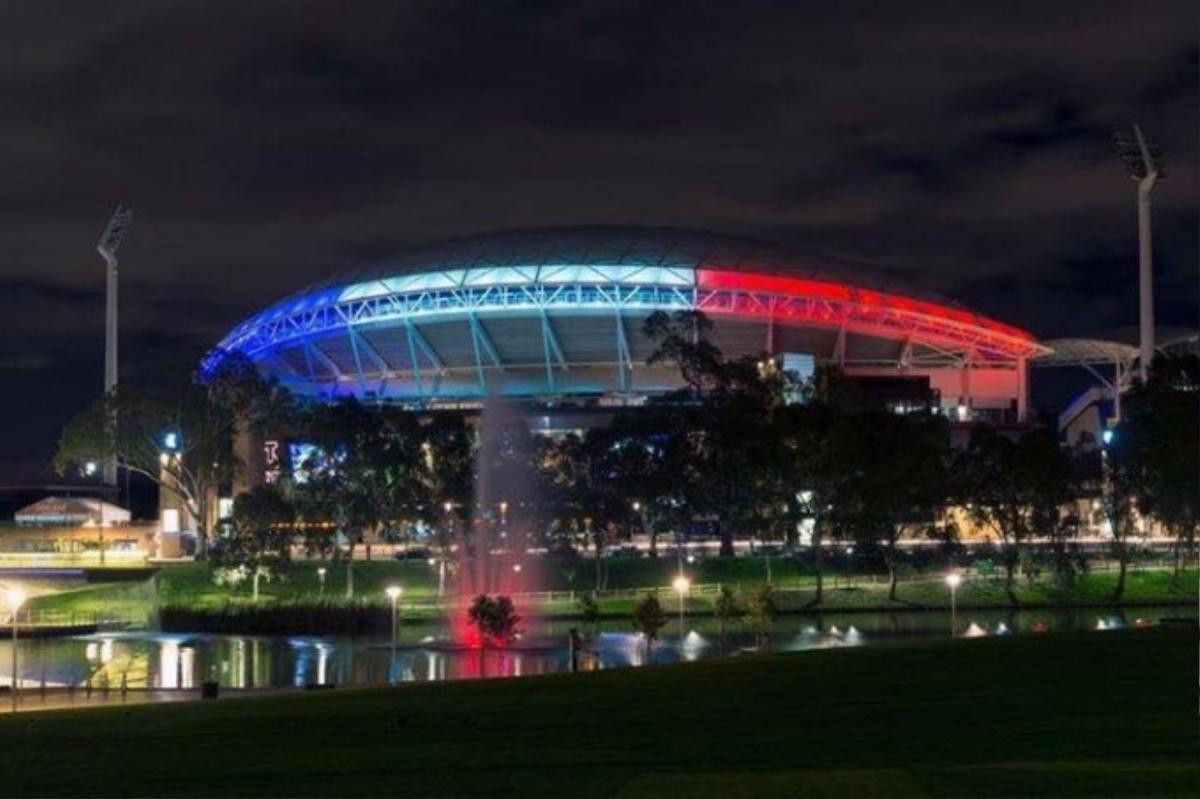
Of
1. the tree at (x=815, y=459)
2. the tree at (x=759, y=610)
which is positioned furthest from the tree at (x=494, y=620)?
the tree at (x=815, y=459)

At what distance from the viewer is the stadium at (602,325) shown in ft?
413

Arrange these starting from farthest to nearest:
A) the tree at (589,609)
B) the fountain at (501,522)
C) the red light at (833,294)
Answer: the red light at (833,294)
the fountain at (501,522)
the tree at (589,609)

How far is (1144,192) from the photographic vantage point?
129750mm

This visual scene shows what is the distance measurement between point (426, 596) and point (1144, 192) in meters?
76.4

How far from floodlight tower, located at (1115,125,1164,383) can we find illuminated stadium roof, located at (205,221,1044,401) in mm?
9939

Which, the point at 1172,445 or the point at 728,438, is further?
the point at 728,438

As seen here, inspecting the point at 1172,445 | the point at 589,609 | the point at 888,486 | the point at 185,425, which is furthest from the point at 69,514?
the point at 1172,445

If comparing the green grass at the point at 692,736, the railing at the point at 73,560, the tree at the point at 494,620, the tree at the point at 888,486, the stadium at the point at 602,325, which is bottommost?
the railing at the point at 73,560

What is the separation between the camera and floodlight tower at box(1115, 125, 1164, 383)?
125 meters

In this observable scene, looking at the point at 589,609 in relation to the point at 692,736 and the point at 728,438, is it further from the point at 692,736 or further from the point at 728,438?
the point at 692,736

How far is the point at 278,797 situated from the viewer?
18.1 metres

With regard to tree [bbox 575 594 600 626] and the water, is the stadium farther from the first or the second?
the water

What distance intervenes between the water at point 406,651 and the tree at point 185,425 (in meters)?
32.1

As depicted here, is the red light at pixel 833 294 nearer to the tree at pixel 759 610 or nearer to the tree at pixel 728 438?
the tree at pixel 728 438
